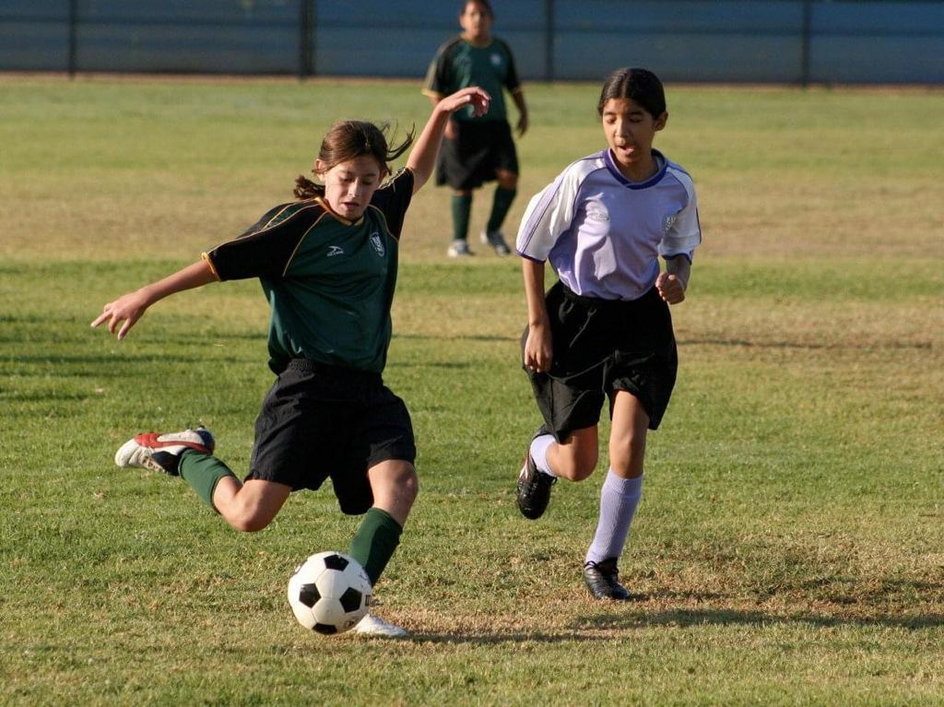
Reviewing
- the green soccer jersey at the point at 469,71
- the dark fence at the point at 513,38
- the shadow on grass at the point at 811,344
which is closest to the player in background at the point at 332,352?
the shadow on grass at the point at 811,344

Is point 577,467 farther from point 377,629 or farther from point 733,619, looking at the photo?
point 377,629

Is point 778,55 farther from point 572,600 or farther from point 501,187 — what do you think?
point 572,600

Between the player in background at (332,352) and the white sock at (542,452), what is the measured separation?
0.99 m

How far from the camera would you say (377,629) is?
4.84m

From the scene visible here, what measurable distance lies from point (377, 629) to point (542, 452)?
1318 millimetres

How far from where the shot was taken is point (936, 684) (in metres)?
4.46

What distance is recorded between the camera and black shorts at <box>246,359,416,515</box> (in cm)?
495

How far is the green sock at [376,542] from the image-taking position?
482 centimetres

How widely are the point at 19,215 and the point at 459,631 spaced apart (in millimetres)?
11753

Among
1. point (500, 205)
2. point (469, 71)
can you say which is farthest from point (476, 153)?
point (469, 71)

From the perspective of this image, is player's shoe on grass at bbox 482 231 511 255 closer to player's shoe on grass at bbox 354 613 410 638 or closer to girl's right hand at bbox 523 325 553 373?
girl's right hand at bbox 523 325 553 373

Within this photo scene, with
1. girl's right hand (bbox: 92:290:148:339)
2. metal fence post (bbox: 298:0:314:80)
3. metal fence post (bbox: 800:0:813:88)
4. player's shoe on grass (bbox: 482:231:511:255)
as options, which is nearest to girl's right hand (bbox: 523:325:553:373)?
girl's right hand (bbox: 92:290:148:339)

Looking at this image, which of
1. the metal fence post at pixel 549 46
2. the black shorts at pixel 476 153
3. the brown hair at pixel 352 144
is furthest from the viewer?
the metal fence post at pixel 549 46

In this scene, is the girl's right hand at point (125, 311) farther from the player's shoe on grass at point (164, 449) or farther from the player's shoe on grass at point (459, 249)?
the player's shoe on grass at point (459, 249)
